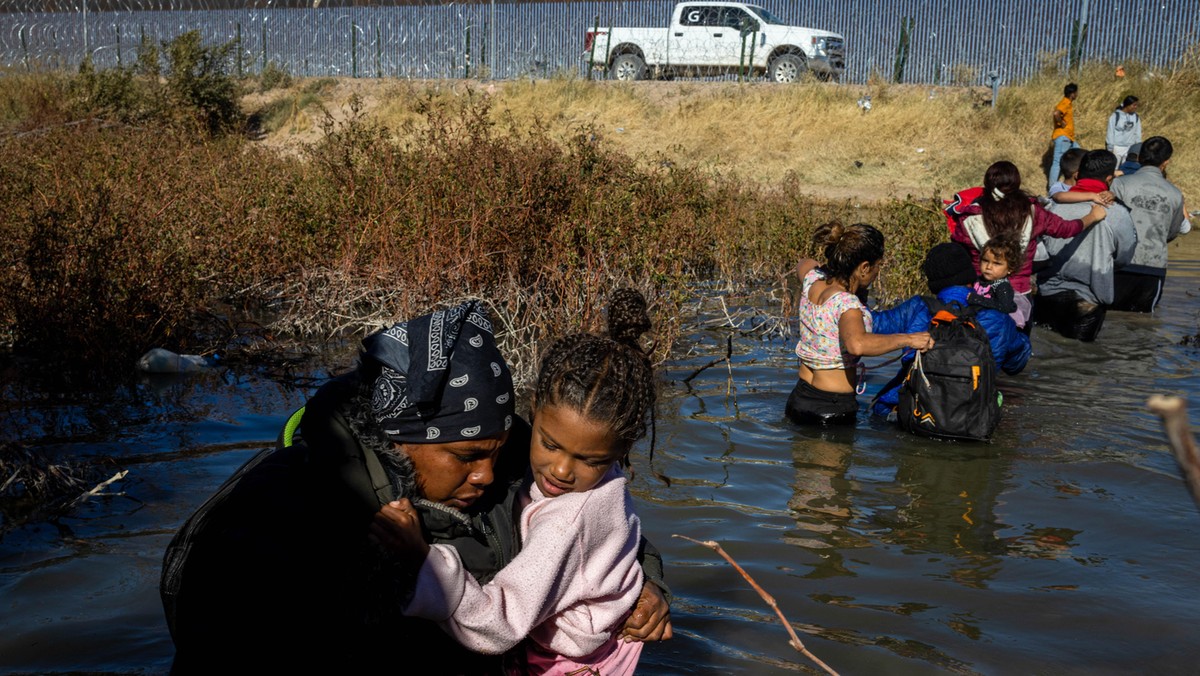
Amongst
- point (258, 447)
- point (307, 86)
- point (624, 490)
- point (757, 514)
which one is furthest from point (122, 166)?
point (307, 86)

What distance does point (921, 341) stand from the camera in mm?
6594

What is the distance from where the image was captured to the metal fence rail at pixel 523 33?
27844mm

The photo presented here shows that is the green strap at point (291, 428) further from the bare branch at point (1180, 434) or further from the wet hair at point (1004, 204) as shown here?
the wet hair at point (1004, 204)

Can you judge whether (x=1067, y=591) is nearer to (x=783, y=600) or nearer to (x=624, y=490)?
(x=783, y=600)

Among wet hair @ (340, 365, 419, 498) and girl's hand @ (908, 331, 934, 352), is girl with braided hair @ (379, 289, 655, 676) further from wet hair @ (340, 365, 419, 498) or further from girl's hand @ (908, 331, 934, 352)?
girl's hand @ (908, 331, 934, 352)

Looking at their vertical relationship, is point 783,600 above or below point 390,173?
below

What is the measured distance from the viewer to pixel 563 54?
3297 centimetres

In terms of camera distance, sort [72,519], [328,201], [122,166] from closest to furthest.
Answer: [72,519], [328,201], [122,166]

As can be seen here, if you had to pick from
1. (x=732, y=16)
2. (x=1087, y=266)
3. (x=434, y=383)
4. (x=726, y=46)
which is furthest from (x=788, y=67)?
(x=434, y=383)

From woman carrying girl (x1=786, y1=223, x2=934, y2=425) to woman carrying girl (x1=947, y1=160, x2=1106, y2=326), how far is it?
160 centimetres

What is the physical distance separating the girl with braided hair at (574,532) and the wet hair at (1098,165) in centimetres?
774

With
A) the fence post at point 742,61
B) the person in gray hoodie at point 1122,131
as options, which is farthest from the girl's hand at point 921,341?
the fence post at point 742,61

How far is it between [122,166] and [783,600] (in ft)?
25.8

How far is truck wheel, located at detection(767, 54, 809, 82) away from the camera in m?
28.1
